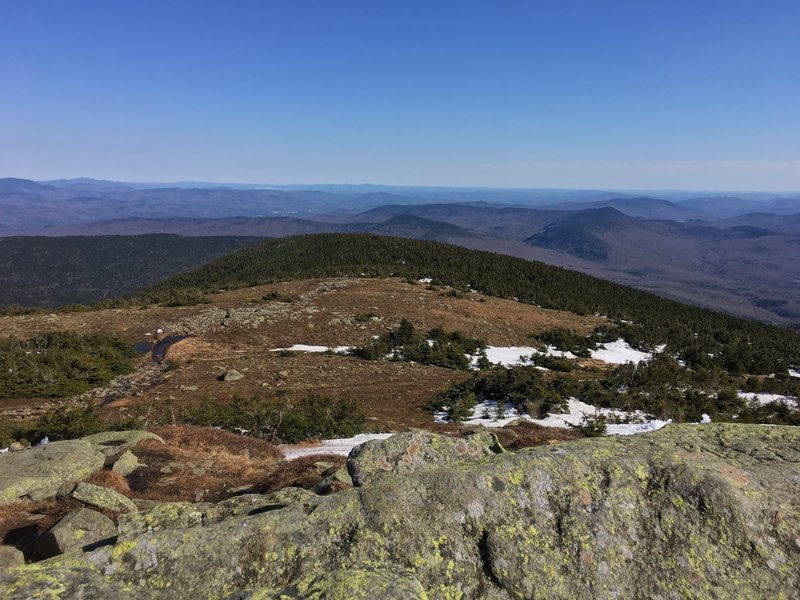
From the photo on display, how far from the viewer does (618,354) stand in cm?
2995

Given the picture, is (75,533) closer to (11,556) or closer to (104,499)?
(11,556)

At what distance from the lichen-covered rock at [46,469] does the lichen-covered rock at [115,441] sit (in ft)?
1.27

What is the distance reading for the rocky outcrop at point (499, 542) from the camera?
351 centimetres

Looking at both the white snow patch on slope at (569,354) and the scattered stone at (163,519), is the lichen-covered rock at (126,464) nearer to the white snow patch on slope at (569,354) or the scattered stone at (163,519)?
the scattered stone at (163,519)

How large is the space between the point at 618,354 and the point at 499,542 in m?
29.8

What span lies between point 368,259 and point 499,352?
123ft

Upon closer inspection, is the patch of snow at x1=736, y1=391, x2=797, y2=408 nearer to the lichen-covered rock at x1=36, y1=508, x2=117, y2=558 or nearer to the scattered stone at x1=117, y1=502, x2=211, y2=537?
the scattered stone at x1=117, y1=502, x2=211, y2=537

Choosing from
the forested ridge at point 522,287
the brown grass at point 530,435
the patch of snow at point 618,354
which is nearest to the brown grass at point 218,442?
the brown grass at point 530,435

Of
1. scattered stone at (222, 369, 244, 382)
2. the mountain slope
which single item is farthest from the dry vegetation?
the mountain slope

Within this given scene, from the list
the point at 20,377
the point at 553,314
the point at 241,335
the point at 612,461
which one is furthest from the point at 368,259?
the point at 612,461

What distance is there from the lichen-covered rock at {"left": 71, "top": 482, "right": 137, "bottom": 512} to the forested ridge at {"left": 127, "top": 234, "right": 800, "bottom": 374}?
29664 millimetres

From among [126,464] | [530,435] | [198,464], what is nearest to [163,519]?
[126,464]

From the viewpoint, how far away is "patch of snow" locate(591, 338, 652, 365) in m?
28.6

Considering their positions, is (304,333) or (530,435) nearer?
(530,435)
